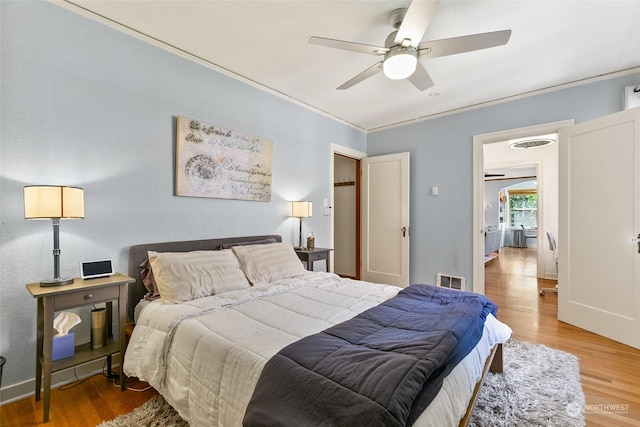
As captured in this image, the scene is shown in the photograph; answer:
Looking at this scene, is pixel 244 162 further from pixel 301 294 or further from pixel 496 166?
pixel 496 166

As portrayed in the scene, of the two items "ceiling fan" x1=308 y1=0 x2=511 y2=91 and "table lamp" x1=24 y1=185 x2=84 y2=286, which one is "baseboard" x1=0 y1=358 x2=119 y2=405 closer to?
"table lamp" x1=24 y1=185 x2=84 y2=286

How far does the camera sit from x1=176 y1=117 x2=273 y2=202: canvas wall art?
263cm

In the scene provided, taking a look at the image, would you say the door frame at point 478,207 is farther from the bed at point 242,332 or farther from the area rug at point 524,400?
the bed at point 242,332

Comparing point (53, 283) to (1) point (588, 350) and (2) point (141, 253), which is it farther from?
(1) point (588, 350)

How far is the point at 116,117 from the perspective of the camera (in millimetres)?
2248

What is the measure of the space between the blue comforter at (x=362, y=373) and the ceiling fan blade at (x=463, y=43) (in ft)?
5.56

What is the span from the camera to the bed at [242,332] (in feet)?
3.78

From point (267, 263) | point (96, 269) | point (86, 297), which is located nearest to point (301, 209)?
point (267, 263)

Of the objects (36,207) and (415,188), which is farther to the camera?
(415,188)

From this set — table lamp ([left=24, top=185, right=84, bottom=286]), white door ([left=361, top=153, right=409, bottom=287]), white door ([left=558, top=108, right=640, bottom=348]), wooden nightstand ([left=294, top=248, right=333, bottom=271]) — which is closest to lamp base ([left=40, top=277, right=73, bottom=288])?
table lamp ([left=24, top=185, right=84, bottom=286])

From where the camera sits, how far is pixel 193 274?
215 cm

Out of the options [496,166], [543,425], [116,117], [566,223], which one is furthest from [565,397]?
[496,166]

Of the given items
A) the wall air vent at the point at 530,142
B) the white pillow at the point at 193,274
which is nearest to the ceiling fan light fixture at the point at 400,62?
the white pillow at the point at 193,274

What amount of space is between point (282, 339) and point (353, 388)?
1.76 ft
